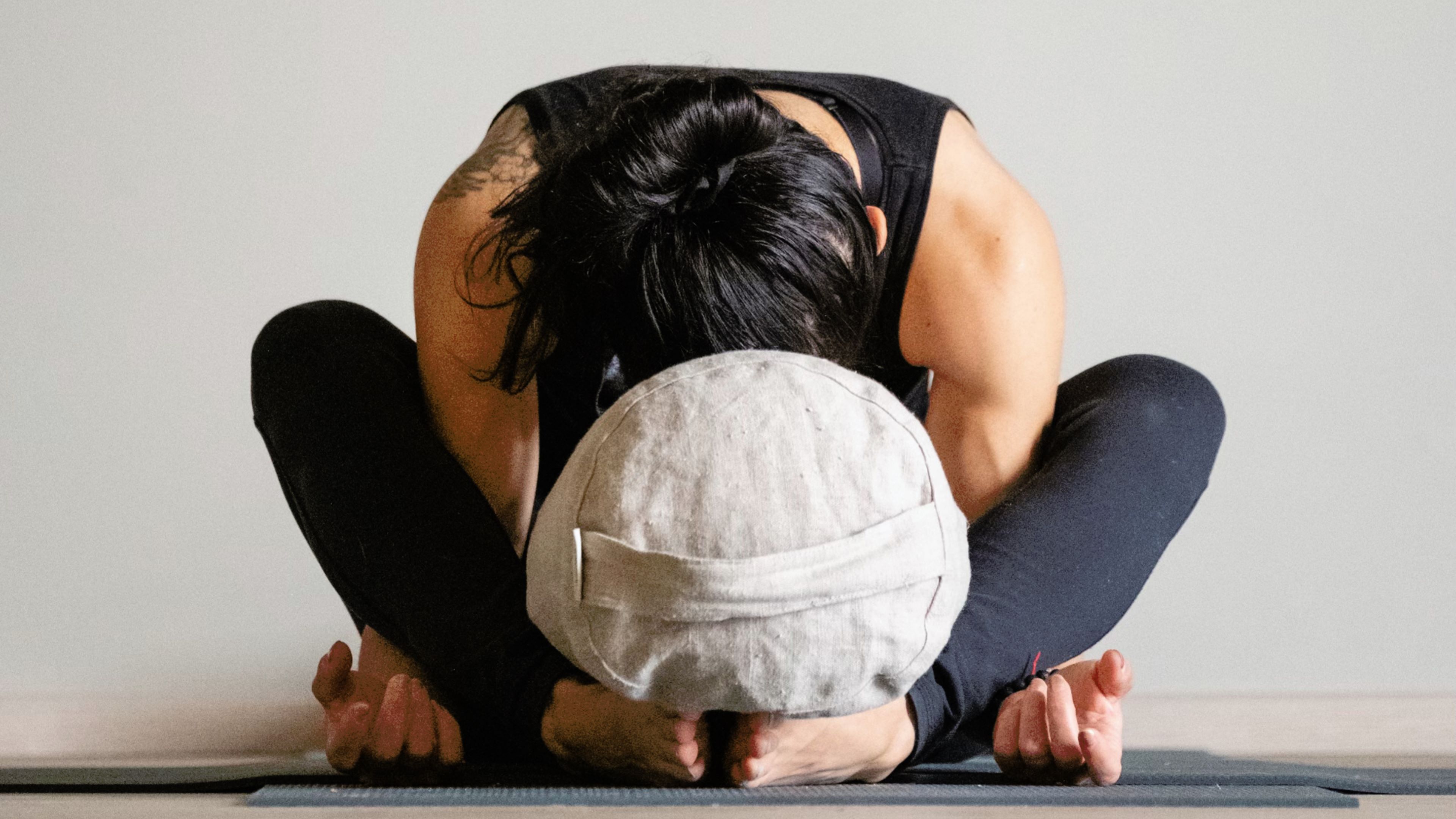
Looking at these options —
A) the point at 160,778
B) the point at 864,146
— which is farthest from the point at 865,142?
the point at 160,778

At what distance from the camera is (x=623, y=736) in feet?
2.15

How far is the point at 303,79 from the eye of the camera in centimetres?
163

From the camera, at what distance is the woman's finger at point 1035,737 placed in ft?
2.41

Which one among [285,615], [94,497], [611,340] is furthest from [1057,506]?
[94,497]

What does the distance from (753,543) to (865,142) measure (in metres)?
0.43

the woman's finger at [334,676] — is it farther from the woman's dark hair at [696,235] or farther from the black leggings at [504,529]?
the woman's dark hair at [696,235]

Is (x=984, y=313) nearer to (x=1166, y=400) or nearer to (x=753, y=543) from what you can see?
(x=1166, y=400)

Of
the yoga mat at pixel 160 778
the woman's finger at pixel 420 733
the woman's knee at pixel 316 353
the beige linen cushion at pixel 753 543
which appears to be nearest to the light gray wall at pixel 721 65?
the woman's knee at pixel 316 353

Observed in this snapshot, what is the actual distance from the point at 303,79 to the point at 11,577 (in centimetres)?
74

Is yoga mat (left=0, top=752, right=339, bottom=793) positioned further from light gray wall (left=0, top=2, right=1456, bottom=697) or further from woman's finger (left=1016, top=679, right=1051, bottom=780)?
light gray wall (left=0, top=2, right=1456, bottom=697)

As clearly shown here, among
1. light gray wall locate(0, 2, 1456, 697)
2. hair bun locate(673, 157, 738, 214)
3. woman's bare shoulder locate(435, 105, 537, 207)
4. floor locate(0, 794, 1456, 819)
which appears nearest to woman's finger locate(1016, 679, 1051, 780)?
floor locate(0, 794, 1456, 819)

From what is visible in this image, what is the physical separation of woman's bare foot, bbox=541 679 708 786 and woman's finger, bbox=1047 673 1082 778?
0.68 ft

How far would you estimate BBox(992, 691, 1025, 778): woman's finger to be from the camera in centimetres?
75

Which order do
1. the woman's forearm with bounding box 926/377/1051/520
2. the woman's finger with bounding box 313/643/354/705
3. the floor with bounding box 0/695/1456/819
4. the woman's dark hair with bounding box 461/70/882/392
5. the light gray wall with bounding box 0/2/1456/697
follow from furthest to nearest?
the light gray wall with bounding box 0/2/1456/697 → the floor with bounding box 0/695/1456/819 → the woman's forearm with bounding box 926/377/1051/520 → the woman's finger with bounding box 313/643/354/705 → the woman's dark hair with bounding box 461/70/882/392
